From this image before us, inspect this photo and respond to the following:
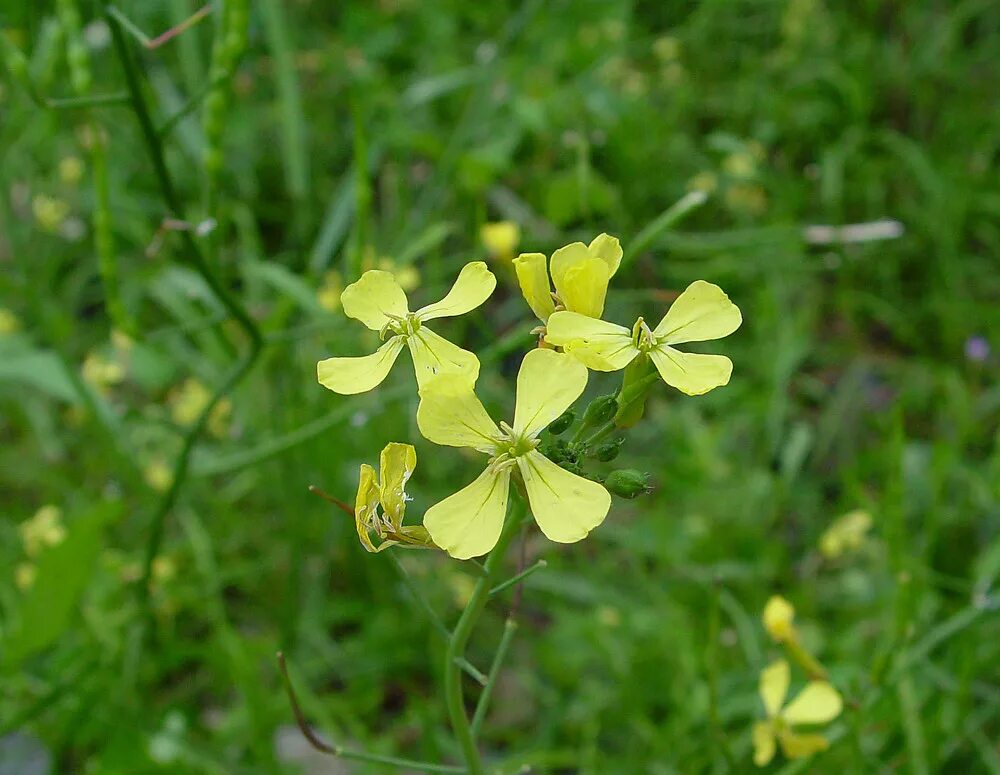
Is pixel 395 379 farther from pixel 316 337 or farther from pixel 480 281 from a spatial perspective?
pixel 480 281

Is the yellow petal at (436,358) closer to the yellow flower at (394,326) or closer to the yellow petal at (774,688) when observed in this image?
the yellow flower at (394,326)

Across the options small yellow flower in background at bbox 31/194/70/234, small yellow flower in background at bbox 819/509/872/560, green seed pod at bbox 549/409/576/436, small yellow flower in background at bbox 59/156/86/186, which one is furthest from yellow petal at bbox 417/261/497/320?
small yellow flower in background at bbox 59/156/86/186

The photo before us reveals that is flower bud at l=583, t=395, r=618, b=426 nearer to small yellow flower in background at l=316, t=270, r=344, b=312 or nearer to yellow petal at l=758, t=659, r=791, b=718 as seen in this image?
yellow petal at l=758, t=659, r=791, b=718

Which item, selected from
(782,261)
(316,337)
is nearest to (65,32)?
(316,337)

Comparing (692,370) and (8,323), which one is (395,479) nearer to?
(692,370)

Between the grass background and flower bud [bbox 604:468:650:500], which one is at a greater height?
flower bud [bbox 604:468:650:500]

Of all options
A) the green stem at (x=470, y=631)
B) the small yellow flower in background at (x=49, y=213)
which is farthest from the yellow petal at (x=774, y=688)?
the small yellow flower in background at (x=49, y=213)

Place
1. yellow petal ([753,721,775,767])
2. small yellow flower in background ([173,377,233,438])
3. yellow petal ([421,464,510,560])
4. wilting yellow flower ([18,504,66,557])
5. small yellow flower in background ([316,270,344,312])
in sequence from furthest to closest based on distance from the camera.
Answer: small yellow flower in background ([173,377,233,438])
small yellow flower in background ([316,270,344,312])
wilting yellow flower ([18,504,66,557])
yellow petal ([753,721,775,767])
yellow petal ([421,464,510,560])
